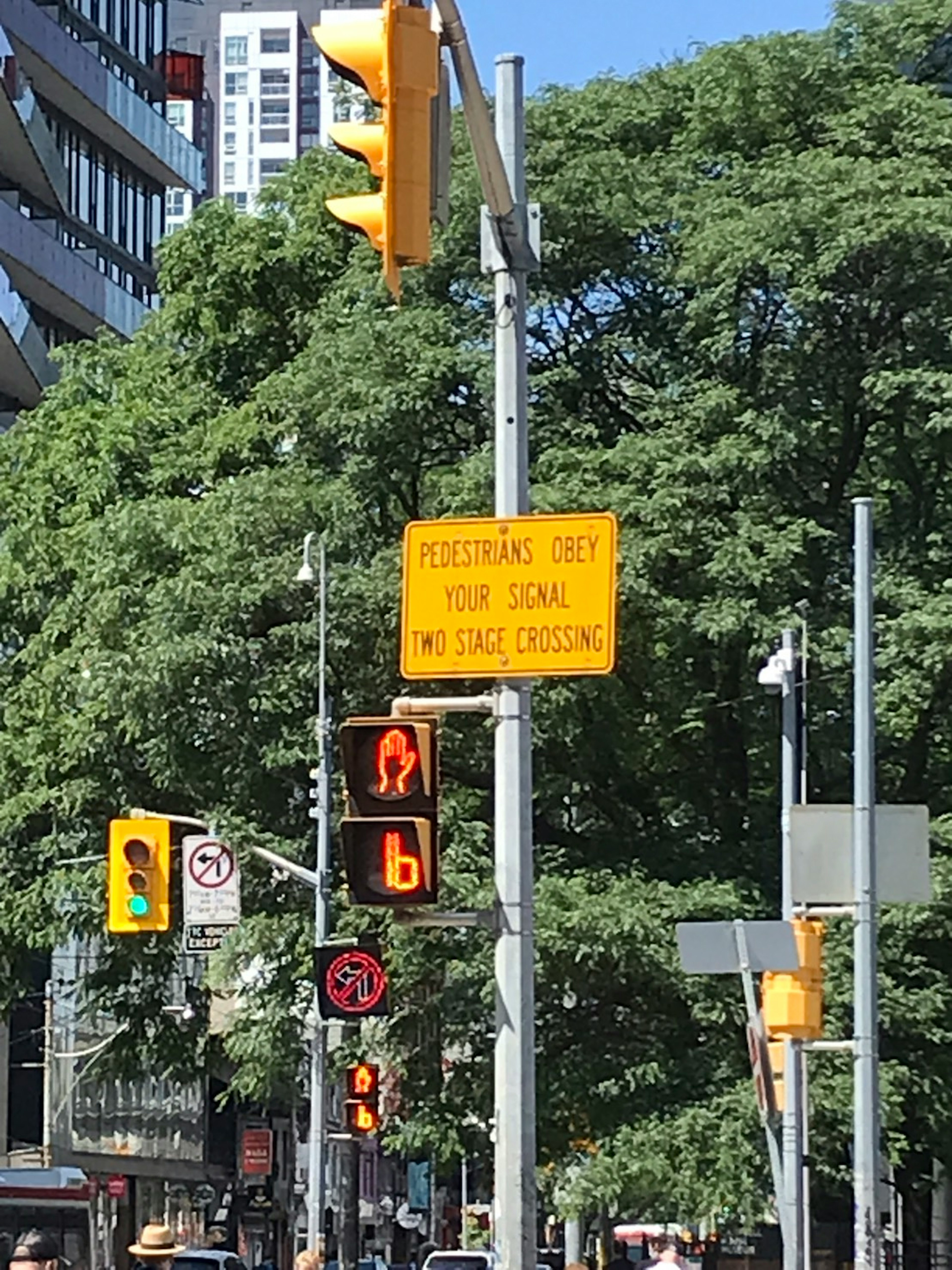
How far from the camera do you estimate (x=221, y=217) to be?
36.9 m

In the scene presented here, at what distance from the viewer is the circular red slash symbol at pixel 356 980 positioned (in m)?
28.4

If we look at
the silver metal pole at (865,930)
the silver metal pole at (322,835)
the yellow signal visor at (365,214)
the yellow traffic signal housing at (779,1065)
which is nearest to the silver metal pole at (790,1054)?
the yellow traffic signal housing at (779,1065)

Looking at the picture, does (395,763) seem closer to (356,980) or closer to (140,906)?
(140,906)

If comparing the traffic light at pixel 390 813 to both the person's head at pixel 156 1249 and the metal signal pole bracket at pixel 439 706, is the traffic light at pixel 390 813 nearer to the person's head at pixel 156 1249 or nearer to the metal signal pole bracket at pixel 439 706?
the metal signal pole bracket at pixel 439 706

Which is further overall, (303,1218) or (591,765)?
(303,1218)

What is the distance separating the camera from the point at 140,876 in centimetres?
2591

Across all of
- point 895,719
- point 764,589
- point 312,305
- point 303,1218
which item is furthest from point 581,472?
point 303,1218

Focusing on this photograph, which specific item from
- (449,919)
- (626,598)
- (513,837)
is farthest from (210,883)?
(449,919)

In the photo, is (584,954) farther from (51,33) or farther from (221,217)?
(51,33)

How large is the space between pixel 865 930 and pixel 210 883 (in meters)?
10.5

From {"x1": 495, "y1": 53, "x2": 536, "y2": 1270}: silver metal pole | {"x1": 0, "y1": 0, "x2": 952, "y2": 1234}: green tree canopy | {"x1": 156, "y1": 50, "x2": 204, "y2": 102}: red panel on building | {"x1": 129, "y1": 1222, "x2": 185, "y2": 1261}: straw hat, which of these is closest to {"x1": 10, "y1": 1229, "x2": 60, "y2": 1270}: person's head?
{"x1": 129, "y1": 1222, "x2": 185, "y2": 1261}: straw hat

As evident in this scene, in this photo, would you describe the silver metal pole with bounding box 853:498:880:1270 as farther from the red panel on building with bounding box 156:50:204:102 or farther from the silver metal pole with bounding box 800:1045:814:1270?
the red panel on building with bounding box 156:50:204:102

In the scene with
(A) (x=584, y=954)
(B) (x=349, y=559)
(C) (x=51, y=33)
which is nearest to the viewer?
(A) (x=584, y=954)

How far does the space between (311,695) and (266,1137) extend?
34453 mm
